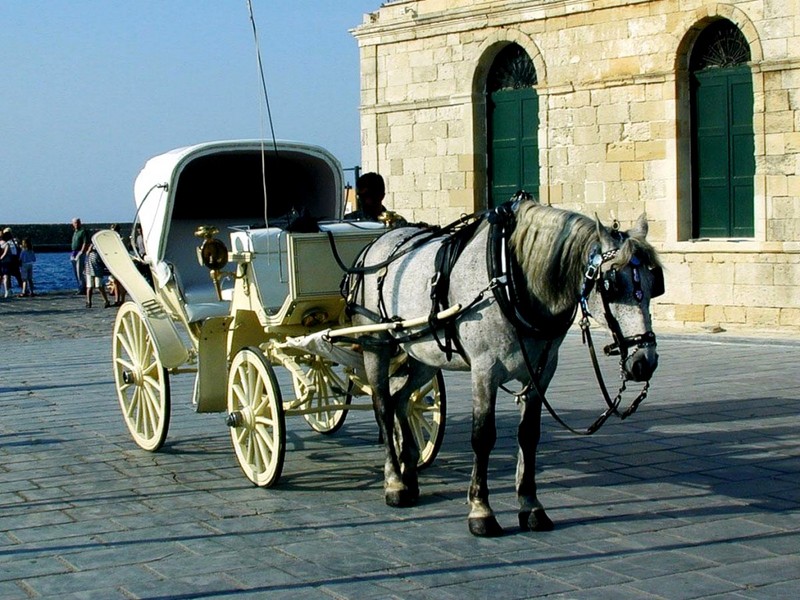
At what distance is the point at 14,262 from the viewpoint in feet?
98.2

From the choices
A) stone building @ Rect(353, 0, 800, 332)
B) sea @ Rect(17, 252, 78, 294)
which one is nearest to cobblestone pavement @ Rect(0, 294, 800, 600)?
stone building @ Rect(353, 0, 800, 332)

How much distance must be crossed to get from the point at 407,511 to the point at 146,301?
306 centimetres

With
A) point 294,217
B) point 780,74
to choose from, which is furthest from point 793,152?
point 294,217

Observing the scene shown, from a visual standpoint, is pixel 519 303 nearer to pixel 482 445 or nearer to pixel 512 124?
pixel 482 445

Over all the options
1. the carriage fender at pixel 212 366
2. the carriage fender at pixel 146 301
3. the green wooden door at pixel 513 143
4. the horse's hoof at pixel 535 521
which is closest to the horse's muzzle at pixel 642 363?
the horse's hoof at pixel 535 521

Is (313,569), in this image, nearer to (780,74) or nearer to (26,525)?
(26,525)

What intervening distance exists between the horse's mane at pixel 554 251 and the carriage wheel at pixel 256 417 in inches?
74.3

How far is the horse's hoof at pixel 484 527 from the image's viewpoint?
244 inches

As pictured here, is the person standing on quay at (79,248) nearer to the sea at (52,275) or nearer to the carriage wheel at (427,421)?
the sea at (52,275)

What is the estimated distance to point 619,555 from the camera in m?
5.80

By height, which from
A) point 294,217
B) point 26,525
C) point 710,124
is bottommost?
point 26,525

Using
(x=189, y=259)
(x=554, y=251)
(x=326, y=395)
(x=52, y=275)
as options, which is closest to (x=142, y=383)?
(x=189, y=259)

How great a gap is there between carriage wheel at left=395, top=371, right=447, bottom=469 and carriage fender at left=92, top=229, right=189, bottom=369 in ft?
5.33

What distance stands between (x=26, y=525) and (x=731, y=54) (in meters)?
12.6
